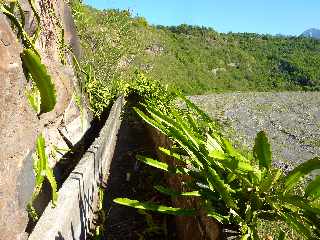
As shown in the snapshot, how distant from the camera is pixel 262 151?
2852 millimetres

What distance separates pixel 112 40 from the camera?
85.0 feet

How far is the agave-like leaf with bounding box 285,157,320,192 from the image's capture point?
2.51m

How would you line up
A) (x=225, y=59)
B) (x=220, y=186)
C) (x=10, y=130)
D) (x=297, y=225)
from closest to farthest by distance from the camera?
(x=297, y=225) → (x=220, y=186) → (x=10, y=130) → (x=225, y=59)

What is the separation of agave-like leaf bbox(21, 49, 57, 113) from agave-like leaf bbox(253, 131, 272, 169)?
65.2 inches

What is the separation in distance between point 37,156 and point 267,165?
2.25 m

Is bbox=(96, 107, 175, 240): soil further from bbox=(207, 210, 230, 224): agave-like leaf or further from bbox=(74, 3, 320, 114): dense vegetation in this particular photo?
bbox=(74, 3, 320, 114): dense vegetation

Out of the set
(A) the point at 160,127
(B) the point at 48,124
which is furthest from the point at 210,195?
(B) the point at 48,124

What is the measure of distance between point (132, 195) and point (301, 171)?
15.1ft

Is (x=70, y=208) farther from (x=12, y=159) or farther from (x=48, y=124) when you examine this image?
(x=48, y=124)

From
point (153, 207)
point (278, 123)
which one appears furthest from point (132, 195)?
point (278, 123)

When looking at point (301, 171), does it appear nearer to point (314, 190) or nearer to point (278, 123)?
point (314, 190)

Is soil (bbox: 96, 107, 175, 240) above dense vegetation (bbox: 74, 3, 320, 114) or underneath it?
underneath

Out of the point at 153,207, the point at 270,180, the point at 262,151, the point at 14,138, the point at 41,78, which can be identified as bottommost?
the point at 153,207

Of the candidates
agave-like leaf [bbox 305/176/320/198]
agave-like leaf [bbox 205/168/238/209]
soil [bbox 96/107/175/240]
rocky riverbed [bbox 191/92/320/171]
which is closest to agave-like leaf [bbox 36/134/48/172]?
agave-like leaf [bbox 205/168/238/209]
